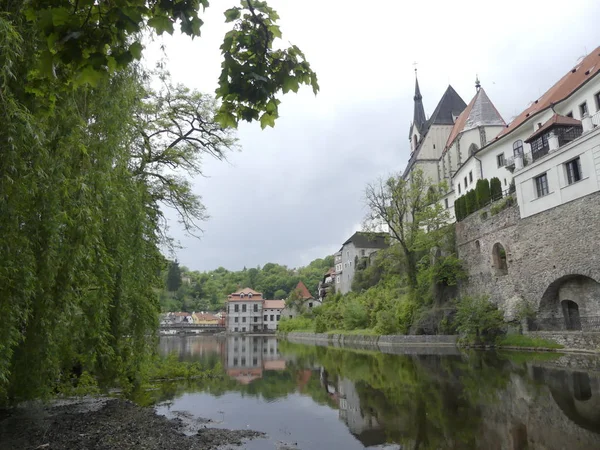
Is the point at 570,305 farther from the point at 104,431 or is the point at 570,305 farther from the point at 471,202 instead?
the point at 104,431

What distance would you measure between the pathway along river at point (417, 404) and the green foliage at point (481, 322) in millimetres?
5067

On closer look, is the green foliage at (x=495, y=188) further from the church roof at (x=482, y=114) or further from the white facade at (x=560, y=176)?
the church roof at (x=482, y=114)

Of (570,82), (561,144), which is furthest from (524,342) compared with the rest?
(570,82)

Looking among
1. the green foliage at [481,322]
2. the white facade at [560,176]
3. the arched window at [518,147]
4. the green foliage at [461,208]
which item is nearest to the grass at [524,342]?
the green foliage at [481,322]

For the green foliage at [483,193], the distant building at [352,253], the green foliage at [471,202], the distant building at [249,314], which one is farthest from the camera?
the distant building at [249,314]

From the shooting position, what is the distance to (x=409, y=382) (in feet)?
50.9

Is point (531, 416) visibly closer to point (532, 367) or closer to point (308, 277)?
point (532, 367)

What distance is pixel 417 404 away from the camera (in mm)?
12062

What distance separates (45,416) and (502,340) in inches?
879

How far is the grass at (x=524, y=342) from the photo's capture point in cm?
2144

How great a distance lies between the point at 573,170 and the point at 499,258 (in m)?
9.07

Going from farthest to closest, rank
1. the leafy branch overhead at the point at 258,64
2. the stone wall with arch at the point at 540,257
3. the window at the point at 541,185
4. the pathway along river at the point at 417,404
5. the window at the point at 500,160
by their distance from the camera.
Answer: the window at the point at 500,160 → the window at the point at 541,185 → the stone wall with arch at the point at 540,257 → the pathway along river at the point at 417,404 → the leafy branch overhead at the point at 258,64

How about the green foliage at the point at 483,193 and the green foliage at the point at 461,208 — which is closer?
the green foliage at the point at 483,193

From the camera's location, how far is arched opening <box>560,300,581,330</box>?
22.6 metres
